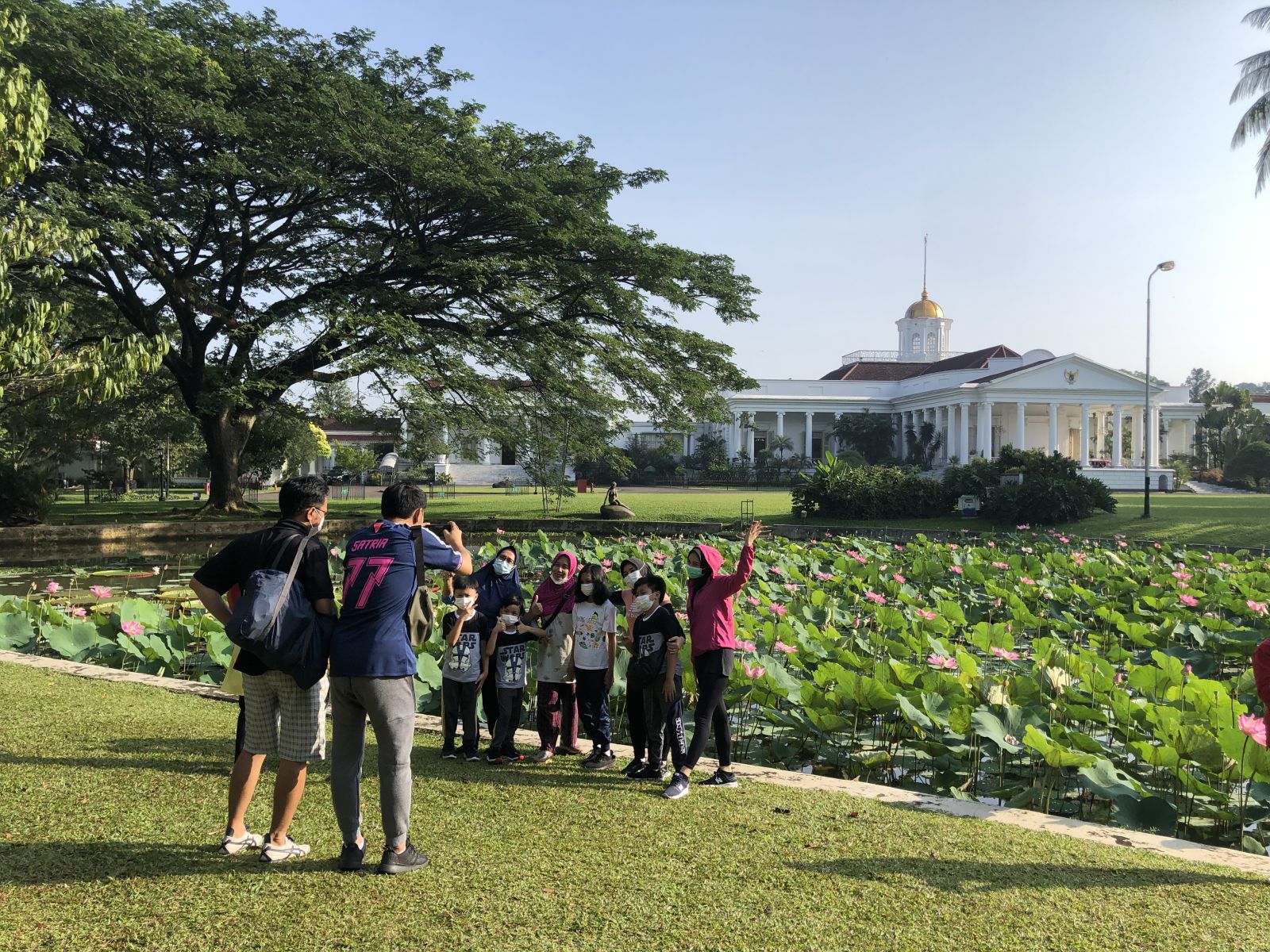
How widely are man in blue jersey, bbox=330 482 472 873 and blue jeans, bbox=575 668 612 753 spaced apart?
1747 millimetres

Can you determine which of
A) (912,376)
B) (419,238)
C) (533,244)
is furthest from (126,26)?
(912,376)

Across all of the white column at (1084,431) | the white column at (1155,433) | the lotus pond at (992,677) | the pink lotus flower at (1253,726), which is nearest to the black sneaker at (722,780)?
the lotus pond at (992,677)

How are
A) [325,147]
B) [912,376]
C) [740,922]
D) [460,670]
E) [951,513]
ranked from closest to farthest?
[740,922] → [460,670] → [325,147] → [951,513] → [912,376]

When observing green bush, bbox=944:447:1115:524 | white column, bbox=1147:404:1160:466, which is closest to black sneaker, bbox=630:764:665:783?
green bush, bbox=944:447:1115:524

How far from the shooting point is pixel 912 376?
2781 inches

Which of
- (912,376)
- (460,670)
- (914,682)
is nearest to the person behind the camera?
(460,670)

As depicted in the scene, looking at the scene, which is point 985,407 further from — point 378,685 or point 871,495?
point 378,685

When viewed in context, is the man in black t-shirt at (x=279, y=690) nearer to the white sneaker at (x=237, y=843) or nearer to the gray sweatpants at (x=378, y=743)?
the white sneaker at (x=237, y=843)

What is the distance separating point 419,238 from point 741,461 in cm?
3910

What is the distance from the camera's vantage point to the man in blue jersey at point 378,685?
11.6 feet

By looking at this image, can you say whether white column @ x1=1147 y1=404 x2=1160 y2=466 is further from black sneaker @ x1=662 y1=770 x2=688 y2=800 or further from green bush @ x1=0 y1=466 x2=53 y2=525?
black sneaker @ x1=662 y1=770 x2=688 y2=800

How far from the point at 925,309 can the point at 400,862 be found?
3368 inches

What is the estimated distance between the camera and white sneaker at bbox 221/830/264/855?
3768mm

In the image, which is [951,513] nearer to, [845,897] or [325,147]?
[325,147]
